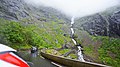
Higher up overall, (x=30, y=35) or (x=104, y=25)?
(x=104, y=25)

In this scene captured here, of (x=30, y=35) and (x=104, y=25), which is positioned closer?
(x=30, y=35)

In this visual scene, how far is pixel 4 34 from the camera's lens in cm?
8481

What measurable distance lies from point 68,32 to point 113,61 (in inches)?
1512

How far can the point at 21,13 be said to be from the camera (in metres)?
120

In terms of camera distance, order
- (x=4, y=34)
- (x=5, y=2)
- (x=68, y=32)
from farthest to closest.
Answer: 1. (x=68, y=32)
2. (x=5, y=2)
3. (x=4, y=34)

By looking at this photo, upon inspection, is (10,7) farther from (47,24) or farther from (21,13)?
(47,24)

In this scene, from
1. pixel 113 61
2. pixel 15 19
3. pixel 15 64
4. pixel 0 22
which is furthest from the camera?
pixel 15 19

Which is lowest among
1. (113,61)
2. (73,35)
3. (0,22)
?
(113,61)

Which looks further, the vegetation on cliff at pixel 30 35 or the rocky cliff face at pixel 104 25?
the rocky cliff face at pixel 104 25

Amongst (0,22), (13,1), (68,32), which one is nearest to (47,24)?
(68,32)

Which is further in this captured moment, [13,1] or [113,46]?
[13,1]

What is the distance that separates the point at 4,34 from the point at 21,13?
37220 mm

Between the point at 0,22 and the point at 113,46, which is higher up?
the point at 0,22

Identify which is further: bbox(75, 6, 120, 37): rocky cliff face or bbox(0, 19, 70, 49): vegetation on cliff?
bbox(75, 6, 120, 37): rocky cliff face
